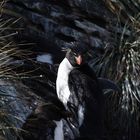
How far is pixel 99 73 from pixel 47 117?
1.92 meters

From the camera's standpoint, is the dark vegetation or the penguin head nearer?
the penguin head

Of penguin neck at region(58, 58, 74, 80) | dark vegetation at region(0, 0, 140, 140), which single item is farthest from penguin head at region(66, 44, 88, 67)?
dark vegetation at region(0, 0, 140, 140)

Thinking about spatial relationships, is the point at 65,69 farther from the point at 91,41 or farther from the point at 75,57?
the point at 91,41

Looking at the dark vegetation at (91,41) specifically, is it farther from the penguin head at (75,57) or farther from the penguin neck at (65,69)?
the penguin head at (75,57)

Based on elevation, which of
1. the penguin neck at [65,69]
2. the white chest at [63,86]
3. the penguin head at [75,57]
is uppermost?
the penguin head at [75,57]

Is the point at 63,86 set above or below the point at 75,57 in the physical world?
below

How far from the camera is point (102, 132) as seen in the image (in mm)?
5660

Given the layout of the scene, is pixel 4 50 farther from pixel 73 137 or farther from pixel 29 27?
pixel 29 27

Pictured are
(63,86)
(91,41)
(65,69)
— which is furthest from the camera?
(91,41)

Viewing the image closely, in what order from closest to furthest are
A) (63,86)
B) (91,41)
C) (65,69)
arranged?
(63,86) < (65,69) < (91,41)

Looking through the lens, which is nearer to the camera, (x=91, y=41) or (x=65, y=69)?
(x=65, y=69)

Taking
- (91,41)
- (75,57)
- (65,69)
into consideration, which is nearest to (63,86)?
(65,69)

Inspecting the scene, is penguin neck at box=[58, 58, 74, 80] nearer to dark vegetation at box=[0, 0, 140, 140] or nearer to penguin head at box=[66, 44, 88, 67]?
penguin head at box=[66, 44, 88, 67]

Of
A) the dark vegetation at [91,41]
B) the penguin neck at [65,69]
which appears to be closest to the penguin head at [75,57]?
the penguin neck at [65,69]
